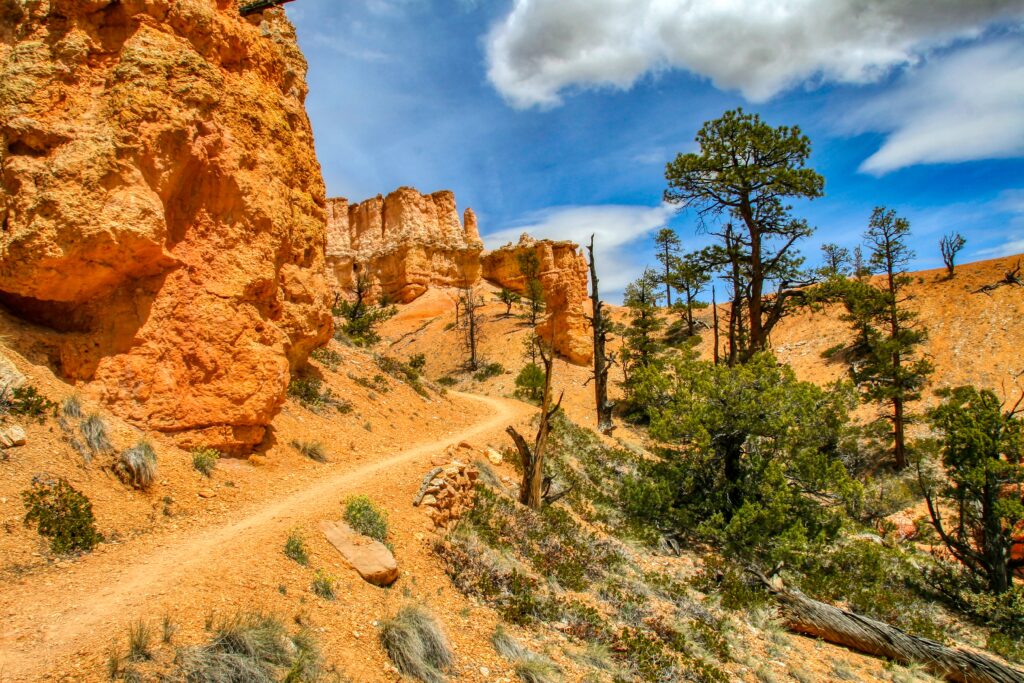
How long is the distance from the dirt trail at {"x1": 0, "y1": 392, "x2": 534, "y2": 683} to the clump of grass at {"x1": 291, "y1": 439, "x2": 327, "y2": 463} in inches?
92.4

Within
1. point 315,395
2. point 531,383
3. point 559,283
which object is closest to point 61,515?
point 315,395

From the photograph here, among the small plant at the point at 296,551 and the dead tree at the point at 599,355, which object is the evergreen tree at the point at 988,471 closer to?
the dead tree at the point at 599,355

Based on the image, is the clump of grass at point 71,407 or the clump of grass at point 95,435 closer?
the clump of grass at point 95,435

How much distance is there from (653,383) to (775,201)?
5.42m

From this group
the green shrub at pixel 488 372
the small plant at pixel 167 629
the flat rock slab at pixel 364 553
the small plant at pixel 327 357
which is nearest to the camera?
the small plant at pixel 167 629

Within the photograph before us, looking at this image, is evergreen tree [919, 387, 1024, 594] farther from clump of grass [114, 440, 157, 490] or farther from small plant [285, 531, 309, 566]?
clump of grass [114, 440, 157, 490]

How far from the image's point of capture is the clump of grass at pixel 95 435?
6859 millimetres

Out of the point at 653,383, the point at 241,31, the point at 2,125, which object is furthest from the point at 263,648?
the point at 653,383

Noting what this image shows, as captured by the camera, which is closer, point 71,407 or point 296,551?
point 296,551

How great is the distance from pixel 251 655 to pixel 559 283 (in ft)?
124

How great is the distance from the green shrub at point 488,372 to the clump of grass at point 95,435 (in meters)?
30.1

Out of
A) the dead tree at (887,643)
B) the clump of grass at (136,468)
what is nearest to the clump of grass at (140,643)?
the clump of grass at (136,468)

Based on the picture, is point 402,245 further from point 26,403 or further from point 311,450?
point 26,403

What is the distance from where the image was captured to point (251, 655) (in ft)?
14.8
